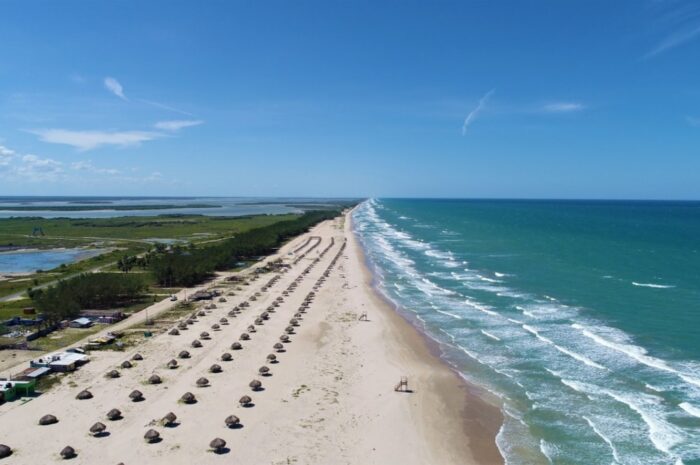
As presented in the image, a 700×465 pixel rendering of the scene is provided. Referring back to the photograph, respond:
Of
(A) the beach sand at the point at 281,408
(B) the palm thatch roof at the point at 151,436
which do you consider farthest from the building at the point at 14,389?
(B) the palm thatch roof at the point at 151,436

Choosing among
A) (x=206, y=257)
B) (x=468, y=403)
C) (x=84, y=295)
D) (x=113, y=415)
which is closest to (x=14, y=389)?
(x=113, y=415)

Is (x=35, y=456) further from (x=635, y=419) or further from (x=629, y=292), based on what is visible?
(x=629, y=292)

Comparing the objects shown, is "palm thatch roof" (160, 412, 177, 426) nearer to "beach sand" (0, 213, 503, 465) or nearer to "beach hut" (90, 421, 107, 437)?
"beach sand" (0, 213, 503, 465)

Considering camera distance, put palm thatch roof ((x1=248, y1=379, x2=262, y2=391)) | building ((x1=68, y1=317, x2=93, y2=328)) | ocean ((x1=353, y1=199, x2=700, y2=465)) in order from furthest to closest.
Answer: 1. building ((x1=68, y1=317, x2=93, y2=328))
2. palm thatch roof ((x1=248, y1=379, x2=262, y2=391))
3. ocean ((x1=353, y1=199, x2=700, y2=465))

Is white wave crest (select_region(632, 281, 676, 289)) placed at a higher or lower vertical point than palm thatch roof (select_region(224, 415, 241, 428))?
higher

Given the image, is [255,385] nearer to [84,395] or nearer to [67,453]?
[84,395]

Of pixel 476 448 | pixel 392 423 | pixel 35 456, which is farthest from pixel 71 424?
pixel 476 448

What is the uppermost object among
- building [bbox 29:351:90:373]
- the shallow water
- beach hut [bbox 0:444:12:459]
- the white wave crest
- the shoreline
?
A: the white wave crest

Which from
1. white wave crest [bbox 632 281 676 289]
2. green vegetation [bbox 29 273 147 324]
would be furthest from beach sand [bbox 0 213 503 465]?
white wave crest [bbox 632 281 676 289]
